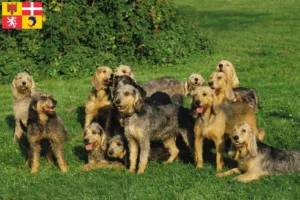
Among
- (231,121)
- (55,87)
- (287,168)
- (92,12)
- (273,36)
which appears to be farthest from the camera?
(273,36)

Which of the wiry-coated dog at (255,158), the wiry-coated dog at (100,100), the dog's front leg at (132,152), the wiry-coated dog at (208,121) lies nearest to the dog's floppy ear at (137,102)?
the dog's front leg at (132,152)

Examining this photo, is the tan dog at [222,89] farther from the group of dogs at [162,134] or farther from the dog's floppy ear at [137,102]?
the dog's floppy ear at [137,102]

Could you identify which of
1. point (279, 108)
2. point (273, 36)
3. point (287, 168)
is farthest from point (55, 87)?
point (273, 36)

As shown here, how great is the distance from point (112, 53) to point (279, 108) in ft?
28.7

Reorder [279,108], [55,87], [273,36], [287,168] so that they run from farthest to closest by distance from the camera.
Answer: [273,36] < [55,87] < [279,108] < [287,168]

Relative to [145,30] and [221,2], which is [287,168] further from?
[221,2]

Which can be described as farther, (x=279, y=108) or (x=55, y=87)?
(x=55, y=87)

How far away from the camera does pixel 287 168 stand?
876 centimetres

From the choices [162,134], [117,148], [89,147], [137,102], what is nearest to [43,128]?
[89,147]

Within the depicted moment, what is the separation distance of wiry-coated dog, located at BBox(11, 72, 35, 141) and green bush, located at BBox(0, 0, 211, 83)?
7.22 metres

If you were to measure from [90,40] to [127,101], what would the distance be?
453 inches

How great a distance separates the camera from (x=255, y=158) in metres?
8.70

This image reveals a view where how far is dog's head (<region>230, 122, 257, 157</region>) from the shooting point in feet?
28.0

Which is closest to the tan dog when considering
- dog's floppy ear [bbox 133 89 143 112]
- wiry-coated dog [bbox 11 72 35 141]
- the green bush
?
dog's floppy ear [bbox 133 89 143 112]
